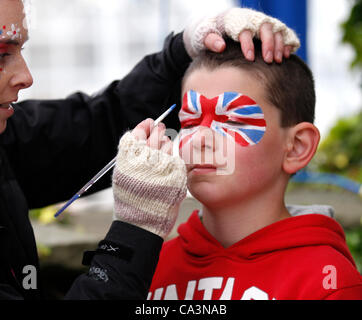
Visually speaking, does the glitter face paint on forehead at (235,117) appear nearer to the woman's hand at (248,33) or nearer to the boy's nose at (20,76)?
the woman's hand at (248,33)

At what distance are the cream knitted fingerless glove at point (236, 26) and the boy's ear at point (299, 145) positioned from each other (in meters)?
0.24

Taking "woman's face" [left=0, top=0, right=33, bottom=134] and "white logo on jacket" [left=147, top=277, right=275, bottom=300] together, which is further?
"white logo on jacket" [left=147, top=277, right=275, bottom=300]

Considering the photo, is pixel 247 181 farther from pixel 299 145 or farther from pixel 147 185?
pixel 147 185

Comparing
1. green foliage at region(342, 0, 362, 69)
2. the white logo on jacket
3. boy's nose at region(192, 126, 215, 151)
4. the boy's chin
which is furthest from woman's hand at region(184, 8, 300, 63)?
green foliage at region(342, 0, 362, 69)

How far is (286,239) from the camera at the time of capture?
1.40m

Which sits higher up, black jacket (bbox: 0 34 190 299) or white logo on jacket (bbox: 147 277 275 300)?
black jacket (bbox: 0 34 190 299)

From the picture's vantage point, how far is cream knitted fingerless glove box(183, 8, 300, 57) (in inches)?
57.4

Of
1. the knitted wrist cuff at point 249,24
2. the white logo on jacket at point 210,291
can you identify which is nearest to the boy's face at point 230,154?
the knitted wrist cuff at point 249,24

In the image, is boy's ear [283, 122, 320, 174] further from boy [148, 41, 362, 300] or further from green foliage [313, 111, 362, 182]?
green foliage [313, 111, 362, 182]

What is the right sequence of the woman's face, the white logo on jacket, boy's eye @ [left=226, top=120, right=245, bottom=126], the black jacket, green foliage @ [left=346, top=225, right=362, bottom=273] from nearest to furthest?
the woman's face
the white logo on jacket
boy's eye @ [left=226, top=120, right=245, bottom=126]
the black jacket
green foliage @ [left=346, top=225, right=362, bottom=273]

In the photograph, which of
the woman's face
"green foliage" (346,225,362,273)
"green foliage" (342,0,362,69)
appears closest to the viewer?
the woman's face

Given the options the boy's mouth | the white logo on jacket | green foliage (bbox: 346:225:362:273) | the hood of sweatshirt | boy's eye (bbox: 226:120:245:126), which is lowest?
green foliage (bbox: 346:225:362:273)

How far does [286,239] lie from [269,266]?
9 cm

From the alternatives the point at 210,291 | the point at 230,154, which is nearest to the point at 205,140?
the point at 230,154
